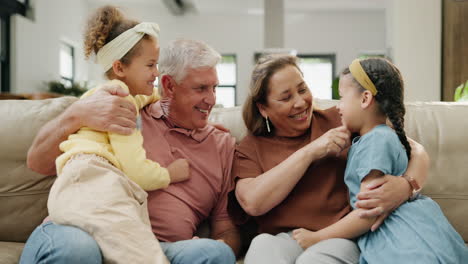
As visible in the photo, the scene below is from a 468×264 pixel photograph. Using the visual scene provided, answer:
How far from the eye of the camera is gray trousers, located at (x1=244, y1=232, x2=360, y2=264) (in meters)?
1.48

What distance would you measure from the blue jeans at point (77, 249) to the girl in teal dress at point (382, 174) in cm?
33

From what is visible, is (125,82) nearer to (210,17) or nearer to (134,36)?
(134,36)

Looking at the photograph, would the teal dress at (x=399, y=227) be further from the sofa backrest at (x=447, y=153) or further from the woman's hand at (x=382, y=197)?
the sofa backrest at (x=447, y=153)

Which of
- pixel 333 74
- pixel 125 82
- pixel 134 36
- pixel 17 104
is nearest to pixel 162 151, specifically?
pixel 125 82

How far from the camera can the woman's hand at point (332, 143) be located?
5.30 ft

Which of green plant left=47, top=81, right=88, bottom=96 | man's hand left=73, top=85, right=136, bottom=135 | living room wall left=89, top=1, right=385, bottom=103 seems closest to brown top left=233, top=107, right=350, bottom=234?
man's hand left=73, top=85, right=136, bottom=135

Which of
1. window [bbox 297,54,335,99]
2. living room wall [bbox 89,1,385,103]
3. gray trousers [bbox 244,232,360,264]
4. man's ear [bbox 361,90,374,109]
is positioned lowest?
gray trousers [bbox 244,232,360,264]

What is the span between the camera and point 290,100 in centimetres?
179

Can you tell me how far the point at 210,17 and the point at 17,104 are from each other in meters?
9.84

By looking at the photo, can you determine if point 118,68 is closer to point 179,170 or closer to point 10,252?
point 179,170

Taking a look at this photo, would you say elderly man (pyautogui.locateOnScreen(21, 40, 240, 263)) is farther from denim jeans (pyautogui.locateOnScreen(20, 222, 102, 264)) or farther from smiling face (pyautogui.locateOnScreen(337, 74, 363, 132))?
smiling face (pyautogui.locateOnScreen(337, 74, 363, 132))

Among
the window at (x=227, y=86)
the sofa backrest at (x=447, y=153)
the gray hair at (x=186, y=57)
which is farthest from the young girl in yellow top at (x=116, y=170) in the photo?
the window at (x=227, y=86)

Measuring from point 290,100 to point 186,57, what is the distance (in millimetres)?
426

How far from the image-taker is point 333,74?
11.3 meters
